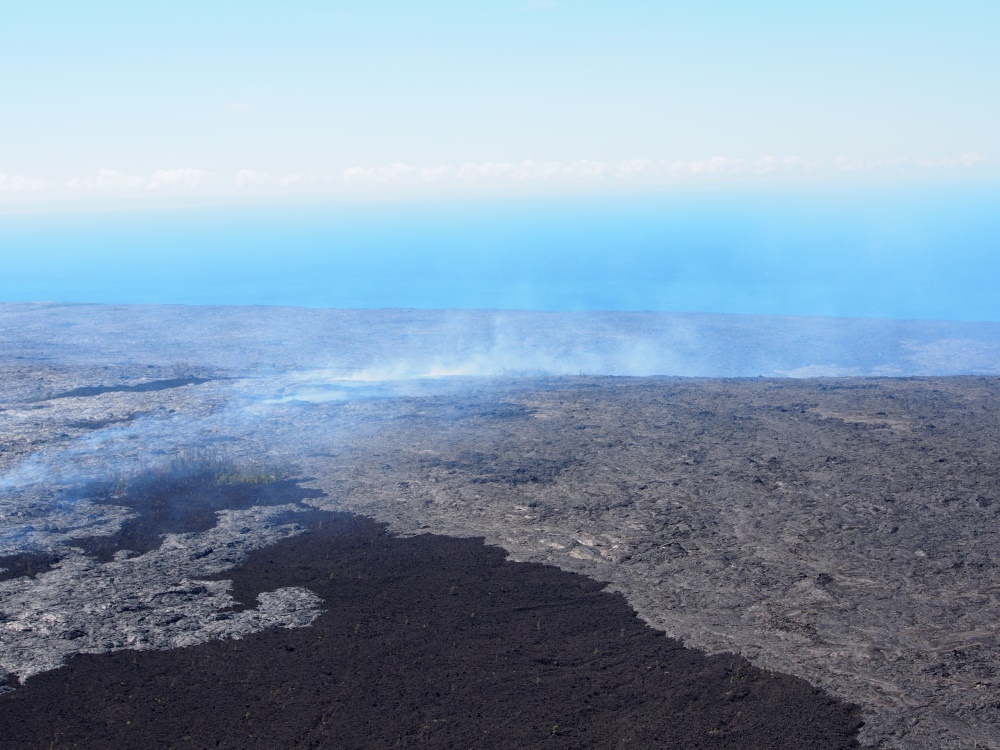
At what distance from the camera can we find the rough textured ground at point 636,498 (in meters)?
9.14

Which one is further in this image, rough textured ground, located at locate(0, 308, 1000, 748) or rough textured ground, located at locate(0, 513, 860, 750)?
rough textured ground, located at locate(0, 308, 1000, 748)

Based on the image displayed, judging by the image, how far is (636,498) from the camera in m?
13.7

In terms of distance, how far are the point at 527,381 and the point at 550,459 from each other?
26.5 ft

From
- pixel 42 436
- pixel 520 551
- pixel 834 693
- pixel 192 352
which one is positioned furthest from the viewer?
pixel 192 352

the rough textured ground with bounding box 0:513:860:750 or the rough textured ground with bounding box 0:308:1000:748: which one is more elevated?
the rough textured ground with bounding box 0:308:1000:748

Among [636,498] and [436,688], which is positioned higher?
[636,498]

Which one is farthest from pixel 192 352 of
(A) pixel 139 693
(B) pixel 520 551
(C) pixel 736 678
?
(C) pixel 736 678

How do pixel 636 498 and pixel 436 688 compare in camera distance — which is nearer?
pixel 436 688

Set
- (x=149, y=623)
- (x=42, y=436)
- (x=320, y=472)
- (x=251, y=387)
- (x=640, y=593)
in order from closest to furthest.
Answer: (x=149, y=623)
(x=640, y=593)
(x=320, y=472)
(x=42, y=436)
(x=251, y=387)

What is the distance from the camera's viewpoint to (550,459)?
15.9m

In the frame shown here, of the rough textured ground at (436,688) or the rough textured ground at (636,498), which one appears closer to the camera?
the rough textured ground at (436,688)

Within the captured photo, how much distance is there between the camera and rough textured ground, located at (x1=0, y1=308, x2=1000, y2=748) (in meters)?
9.14

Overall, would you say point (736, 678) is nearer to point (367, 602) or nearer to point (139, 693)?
point (367, 602)

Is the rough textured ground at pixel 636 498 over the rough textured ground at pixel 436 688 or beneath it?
over
